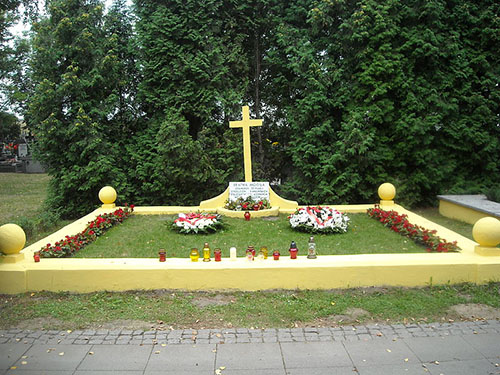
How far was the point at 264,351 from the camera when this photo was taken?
4.30 meters

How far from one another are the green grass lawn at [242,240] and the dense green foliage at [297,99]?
290 cm

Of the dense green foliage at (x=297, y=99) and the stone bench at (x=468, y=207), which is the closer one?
the stone bench at (x=468, y=207)

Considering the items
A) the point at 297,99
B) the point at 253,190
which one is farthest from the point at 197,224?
the point at 297,99

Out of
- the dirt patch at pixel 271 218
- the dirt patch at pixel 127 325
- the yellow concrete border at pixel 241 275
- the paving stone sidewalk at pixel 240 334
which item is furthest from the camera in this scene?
the dirt patch at pixel 271 218

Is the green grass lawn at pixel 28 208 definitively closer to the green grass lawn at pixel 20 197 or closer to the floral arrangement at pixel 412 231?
the green grass lawn at pixel 20 197

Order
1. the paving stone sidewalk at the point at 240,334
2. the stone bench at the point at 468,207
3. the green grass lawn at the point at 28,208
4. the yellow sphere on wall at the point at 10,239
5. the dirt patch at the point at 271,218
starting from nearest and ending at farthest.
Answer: the paving stone sidewalk at the point at 240,334 < the yellow sphere on wall at the point at 10,239 < the stone bench at the point at 468,207 < the green grass lawn at the point at 28,208 < the dirt patch at the point at 271,218

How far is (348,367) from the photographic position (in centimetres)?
402

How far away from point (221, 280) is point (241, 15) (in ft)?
31.0

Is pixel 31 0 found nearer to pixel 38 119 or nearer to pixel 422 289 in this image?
pixel 38 119

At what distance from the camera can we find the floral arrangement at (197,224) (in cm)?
850

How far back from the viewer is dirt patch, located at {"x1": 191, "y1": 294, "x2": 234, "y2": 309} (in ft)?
17.6

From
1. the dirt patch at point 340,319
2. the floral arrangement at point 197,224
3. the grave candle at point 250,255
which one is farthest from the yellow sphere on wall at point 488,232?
the floral arrangement at point 197,224

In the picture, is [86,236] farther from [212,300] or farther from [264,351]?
[264,351]

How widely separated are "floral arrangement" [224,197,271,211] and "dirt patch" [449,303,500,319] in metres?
5.61
